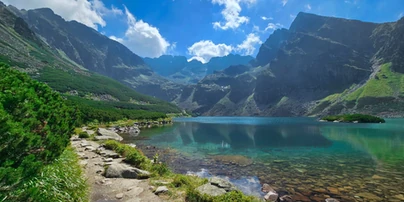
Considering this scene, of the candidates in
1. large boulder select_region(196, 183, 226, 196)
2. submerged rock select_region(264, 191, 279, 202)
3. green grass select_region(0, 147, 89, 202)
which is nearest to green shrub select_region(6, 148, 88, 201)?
green grass select_region(0, 147, 89, 202)

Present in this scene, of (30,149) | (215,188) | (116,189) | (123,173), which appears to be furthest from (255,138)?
(30,149)

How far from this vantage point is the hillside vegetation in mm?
6234

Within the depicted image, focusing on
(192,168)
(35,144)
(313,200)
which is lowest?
(192,168)

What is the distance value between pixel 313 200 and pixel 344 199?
2.30m

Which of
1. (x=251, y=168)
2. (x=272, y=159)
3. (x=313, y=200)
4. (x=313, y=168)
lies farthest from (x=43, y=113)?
(x=272, y=159)

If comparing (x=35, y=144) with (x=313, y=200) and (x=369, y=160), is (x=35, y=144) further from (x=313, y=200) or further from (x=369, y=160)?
(x=369, y=160)

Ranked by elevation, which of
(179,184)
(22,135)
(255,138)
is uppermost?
(22,135)

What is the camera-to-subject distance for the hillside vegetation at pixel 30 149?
245 inches

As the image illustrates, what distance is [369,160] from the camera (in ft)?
100

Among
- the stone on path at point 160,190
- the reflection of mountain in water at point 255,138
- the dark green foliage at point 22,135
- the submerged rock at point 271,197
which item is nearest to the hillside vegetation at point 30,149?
the dark green foliage at point 22,135

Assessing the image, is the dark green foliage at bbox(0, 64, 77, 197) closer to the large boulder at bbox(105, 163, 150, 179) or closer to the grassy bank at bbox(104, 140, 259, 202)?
the large boulder at bbox(105, 163, 150, 179)

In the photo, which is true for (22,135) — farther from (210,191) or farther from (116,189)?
(210,191)

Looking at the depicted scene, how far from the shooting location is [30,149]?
7.71m

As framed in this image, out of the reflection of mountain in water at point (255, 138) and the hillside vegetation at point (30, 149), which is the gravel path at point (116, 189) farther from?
the reflection of mountain in water at point (255, 138)
